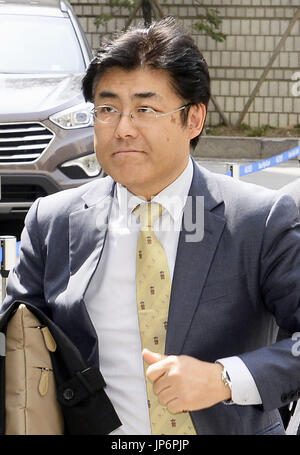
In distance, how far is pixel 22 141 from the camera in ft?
23.5

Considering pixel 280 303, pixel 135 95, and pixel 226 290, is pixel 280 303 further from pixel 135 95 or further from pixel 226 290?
pixel 135 95

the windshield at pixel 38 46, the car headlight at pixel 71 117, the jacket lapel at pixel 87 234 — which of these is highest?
the jacket lapel at pixel 87 234

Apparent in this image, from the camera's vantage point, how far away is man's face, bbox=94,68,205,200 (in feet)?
7.59

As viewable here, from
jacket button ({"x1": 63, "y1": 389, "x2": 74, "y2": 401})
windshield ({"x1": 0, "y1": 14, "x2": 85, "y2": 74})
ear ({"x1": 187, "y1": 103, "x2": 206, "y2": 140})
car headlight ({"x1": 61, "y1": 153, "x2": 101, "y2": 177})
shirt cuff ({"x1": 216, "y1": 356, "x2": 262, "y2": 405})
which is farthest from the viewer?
windshield ({"x1": 0, "y1": 14, "x2": 85, "y2": 74})

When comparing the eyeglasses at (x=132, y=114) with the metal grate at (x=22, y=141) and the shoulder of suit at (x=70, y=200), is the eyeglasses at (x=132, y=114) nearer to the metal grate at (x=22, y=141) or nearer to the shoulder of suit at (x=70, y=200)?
the shoulder of suit at (x=70, y=200)

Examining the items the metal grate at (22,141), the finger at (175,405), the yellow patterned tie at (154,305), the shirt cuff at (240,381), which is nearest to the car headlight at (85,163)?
the metal grate at (22,141)

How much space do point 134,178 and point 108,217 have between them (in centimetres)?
16

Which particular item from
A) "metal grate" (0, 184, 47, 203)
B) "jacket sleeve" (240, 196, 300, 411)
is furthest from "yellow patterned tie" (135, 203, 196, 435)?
"metal grate" (0, 184, 47, 203)

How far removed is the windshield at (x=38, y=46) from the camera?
308 inches

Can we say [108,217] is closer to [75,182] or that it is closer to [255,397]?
[255,397]

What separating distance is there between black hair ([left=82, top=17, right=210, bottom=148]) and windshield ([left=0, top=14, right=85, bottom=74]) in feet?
17.9

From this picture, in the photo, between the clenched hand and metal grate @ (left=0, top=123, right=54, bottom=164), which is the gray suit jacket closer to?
the clenched hand

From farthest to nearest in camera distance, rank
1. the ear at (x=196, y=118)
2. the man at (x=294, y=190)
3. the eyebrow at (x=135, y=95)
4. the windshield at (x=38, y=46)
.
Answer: the windshield at (x=38, y=46) → the man at (x=294, y=190) → the ear at (x=196, y=118) → the eyebrow at (x=135, y=95)

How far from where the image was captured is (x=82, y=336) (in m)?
2.30
